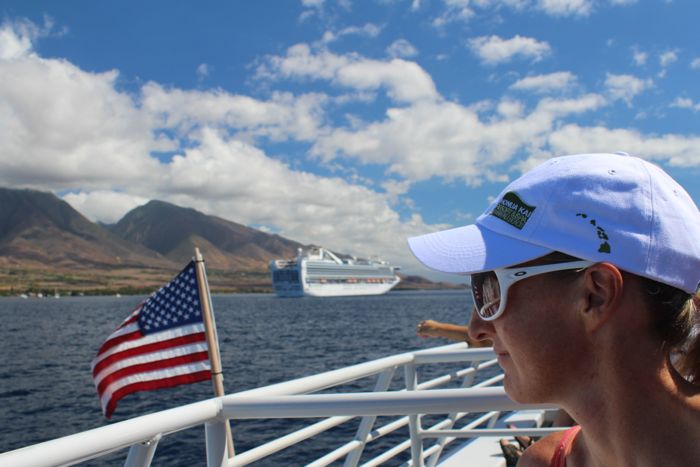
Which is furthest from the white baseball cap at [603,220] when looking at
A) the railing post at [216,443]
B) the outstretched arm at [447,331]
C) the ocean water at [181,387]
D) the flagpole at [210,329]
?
the ocean water at [181,387]

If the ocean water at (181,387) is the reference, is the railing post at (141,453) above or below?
above

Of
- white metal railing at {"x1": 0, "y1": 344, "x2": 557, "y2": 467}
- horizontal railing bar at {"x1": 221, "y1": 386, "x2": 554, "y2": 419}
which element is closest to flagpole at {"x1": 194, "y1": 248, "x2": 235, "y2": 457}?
white metal railing at {"x1": 0, "y1": 344, "x2": 557, "y2": 467}

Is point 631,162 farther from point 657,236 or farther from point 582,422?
point 582,422

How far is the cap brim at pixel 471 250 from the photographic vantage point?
35.1 inches

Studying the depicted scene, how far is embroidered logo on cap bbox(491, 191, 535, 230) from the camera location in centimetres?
90

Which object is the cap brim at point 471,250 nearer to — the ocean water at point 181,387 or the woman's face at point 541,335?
the woman's face at point 541,335

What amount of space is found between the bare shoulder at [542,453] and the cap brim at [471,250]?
350 millimetres

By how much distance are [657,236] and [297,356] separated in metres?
25.6

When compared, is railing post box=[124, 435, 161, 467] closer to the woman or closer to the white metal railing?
the white metal railing

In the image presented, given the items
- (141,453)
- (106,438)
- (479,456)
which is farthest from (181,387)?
(106,438)

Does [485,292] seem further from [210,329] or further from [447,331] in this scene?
[210,329]

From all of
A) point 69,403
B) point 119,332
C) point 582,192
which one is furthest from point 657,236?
point 69,403

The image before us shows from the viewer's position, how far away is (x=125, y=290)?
169250 millimetres

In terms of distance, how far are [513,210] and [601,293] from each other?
7.0 inches
